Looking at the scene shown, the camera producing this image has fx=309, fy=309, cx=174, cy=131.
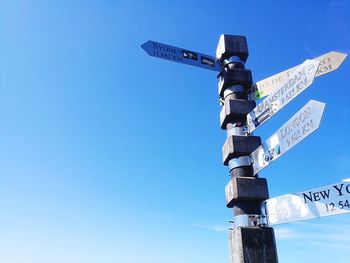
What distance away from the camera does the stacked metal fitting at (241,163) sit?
11.3 ft

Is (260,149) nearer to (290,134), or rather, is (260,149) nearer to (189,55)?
(290,134)

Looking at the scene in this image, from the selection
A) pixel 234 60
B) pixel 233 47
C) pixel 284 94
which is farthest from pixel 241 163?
pixel 233 47

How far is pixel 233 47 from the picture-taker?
15.6ft

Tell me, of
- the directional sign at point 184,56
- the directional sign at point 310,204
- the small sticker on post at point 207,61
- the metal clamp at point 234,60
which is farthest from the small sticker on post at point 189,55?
the directional sign at point 310,204

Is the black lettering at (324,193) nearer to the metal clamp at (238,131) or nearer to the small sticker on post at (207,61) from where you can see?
the metal clamp at (238,131)

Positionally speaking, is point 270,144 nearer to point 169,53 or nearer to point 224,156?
point 224,156

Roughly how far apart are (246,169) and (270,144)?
0.50m

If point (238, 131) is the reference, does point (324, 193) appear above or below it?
below

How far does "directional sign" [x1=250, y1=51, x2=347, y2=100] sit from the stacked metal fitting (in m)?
0.17

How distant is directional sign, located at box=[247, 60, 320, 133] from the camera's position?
10.9 ft

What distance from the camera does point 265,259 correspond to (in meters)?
3.41

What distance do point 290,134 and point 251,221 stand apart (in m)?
1.10

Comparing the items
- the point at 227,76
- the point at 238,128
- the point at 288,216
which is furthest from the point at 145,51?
the point at 288,216

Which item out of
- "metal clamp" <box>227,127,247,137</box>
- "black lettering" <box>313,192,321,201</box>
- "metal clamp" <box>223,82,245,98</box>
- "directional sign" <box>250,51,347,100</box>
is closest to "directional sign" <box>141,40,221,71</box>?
"metal clamp" <box>223,82,245,98</box>
